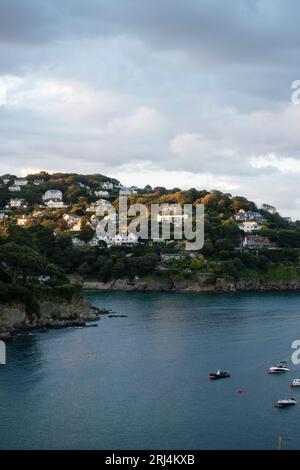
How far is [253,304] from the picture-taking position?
6869 cm

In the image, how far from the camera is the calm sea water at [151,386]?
26672mm

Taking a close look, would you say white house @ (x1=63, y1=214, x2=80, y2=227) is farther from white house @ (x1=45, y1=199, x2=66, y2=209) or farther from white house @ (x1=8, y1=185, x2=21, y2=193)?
white house @ (x1=8, y1=185, x2=21, y2=193)

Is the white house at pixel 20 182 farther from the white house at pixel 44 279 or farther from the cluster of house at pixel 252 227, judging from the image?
the white house at pixel 44 279

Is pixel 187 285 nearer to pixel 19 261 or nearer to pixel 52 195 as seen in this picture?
pixel 19 261

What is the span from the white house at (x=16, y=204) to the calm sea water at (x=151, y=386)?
71.5 metres

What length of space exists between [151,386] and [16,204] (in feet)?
315

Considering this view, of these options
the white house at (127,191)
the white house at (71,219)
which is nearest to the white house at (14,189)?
the white house at (127,191)

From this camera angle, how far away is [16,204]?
124938mm

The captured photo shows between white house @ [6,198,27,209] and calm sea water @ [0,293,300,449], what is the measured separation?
2813 inches

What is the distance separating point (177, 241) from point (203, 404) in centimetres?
6686

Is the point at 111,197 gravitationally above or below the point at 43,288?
above

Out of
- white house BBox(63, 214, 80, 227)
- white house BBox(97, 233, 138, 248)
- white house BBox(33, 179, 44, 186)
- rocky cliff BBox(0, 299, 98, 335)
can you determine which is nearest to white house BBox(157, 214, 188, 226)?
white house BBox(97, 233, 138, 248)
